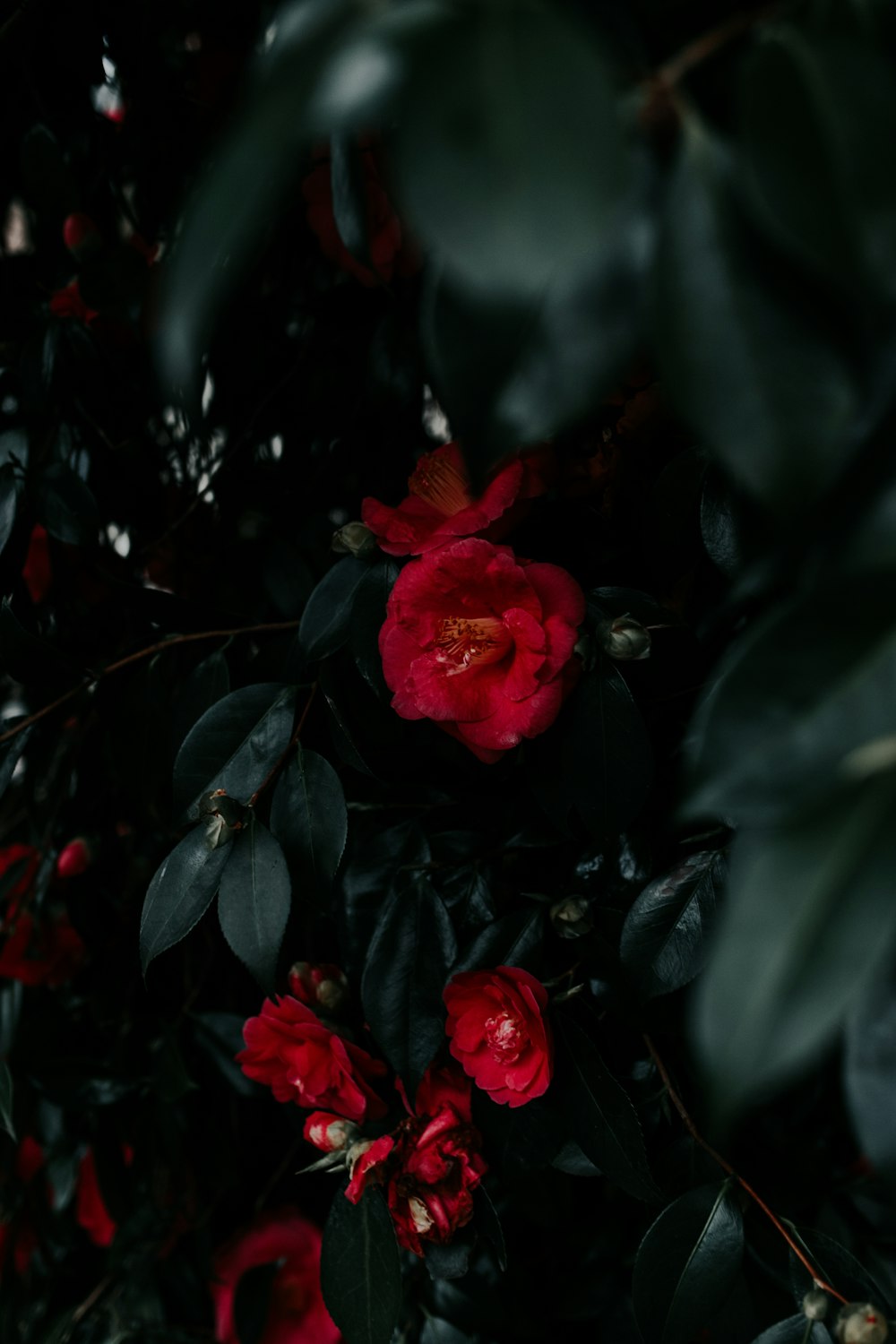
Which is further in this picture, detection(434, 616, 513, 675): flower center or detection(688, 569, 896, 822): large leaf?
detection(434, 616, 513, 675): flower center

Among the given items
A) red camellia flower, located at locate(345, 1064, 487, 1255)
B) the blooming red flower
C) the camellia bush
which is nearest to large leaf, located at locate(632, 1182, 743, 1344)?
the camellia bush

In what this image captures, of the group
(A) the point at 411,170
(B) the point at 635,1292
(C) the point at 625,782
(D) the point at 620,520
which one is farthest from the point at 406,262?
(B) the point at 635,1292

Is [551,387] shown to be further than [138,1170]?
No

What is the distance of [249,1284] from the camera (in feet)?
2.41

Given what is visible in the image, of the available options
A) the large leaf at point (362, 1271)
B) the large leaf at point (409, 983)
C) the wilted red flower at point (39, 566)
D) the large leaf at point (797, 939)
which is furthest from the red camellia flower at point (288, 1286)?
the large leaf at point (797, 939)

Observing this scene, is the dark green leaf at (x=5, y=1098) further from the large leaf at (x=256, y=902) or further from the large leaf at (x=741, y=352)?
the large leaf at (x=741, y=352)

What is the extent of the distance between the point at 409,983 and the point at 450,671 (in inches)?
7.2

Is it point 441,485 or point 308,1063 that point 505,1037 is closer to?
point 308,1063

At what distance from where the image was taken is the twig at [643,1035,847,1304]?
511 mm

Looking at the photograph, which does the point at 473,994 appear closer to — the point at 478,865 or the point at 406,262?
the point at 478,865

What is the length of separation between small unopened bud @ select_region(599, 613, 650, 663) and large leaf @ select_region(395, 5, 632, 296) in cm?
29

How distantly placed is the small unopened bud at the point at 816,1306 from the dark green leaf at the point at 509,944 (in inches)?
8.0

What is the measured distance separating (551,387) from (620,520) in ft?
1.22

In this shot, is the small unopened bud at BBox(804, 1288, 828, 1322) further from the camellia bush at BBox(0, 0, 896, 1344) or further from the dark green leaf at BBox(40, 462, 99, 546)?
the dark green leaf at BBox(40, 462, 99, 546)
